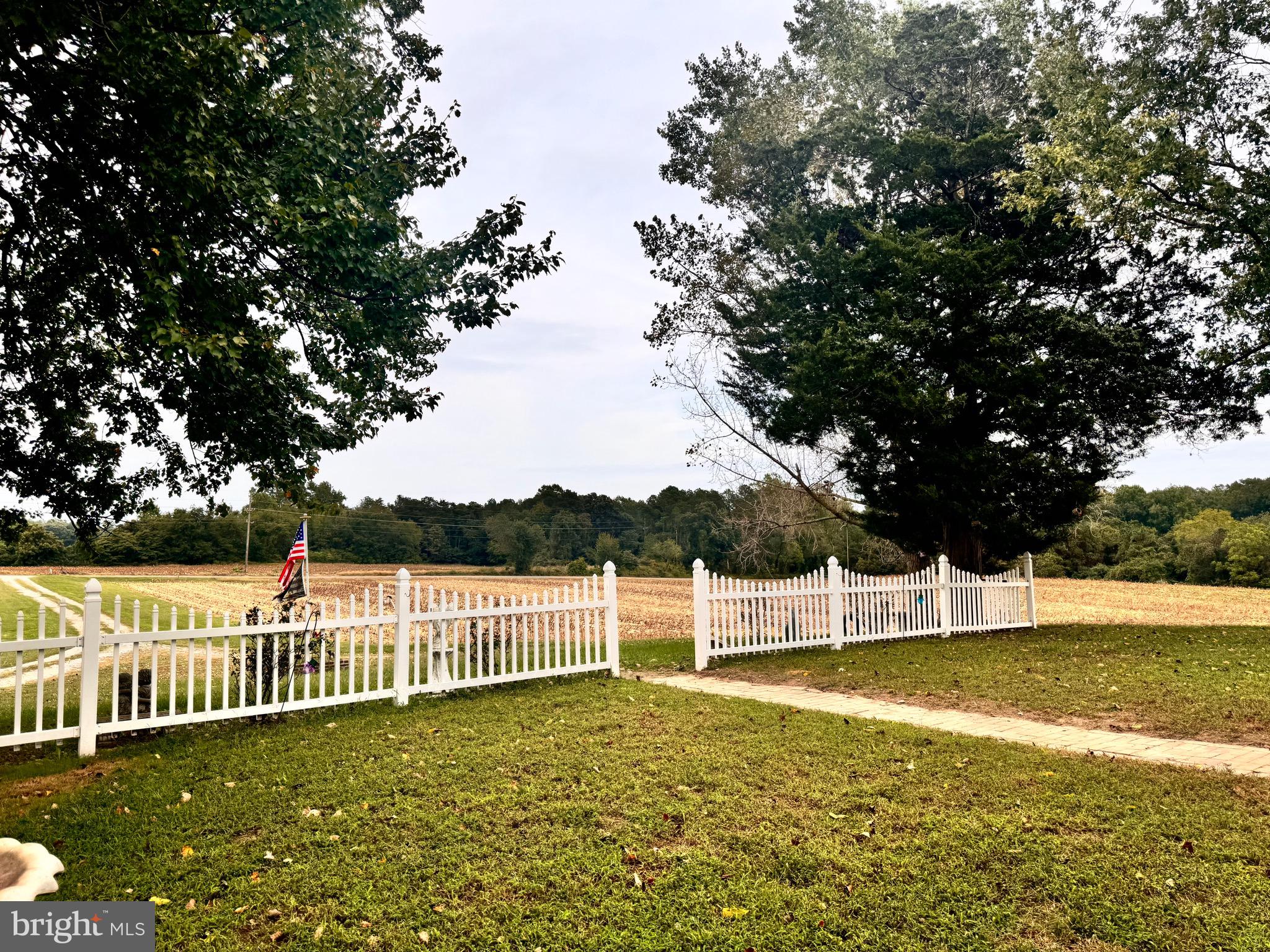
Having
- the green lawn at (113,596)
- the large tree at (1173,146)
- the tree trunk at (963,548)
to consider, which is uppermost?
the large tree at (1173,146)

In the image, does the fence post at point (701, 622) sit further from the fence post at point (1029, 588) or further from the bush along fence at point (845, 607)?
the fence post at point (1029, 588)

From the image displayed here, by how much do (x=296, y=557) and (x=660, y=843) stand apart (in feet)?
27.7

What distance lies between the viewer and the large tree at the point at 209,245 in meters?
Result: 5.55

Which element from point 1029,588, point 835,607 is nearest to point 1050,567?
point 1029,588

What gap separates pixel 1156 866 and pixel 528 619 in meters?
7.37

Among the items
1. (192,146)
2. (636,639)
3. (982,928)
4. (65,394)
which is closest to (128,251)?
(192,146)

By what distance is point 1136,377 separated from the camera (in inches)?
608

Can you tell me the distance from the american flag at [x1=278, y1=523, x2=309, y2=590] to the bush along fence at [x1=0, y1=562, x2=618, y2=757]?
4.77ft

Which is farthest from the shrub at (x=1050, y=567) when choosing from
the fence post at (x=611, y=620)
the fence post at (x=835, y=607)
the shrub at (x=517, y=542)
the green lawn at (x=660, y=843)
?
the green lawn at (x=660, y=843)

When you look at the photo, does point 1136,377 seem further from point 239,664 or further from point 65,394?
point 65,394

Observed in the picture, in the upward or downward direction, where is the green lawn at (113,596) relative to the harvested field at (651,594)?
upward

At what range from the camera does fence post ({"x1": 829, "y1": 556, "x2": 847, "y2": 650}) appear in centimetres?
1273

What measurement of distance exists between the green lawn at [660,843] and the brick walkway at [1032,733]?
17.5 inches

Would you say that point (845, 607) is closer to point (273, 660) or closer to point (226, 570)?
point (273, 660)
